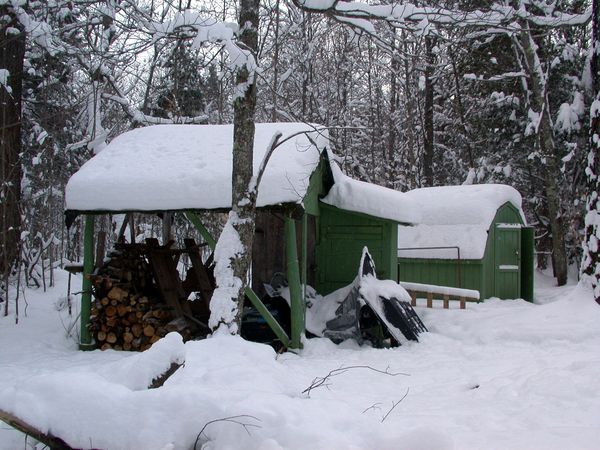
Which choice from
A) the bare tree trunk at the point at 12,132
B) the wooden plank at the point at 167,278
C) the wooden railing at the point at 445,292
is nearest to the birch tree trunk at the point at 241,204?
the wooden plank at the point at 167,278

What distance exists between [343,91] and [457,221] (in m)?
10.9

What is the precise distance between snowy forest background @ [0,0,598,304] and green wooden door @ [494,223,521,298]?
2284 mm

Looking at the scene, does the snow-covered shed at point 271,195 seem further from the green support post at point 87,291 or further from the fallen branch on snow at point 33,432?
the fallen branch on snow at point 33,432

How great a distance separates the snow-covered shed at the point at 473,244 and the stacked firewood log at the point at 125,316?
720 centimetres

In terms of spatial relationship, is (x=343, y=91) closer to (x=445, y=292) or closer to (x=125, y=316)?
(x=445, y=292)

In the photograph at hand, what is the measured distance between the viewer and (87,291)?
875 centimetres

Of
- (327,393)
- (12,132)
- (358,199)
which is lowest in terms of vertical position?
(327,393)

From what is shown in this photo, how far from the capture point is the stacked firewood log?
8.65 metres

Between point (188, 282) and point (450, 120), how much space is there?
1620 centimetres

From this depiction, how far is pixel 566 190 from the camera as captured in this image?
1711 cm

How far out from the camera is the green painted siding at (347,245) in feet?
33.2

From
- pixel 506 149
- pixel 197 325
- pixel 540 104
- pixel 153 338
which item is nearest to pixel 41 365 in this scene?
pixel 153 338

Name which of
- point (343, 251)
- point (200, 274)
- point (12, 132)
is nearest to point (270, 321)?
point (200, 274)

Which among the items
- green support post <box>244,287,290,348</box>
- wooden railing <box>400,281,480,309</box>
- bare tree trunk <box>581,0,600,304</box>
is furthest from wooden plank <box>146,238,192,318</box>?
bare tree trunk <box>581,0,600,304</box>
